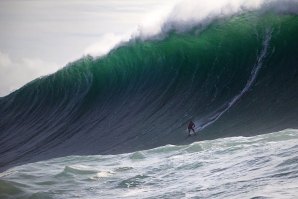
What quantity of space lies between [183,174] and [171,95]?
268 inches

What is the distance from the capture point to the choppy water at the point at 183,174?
588 centimetres

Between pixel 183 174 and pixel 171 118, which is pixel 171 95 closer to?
pixel 171 118

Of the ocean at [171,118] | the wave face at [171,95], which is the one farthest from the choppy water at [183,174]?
the wave face at [171,95]

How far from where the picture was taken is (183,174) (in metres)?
7.54

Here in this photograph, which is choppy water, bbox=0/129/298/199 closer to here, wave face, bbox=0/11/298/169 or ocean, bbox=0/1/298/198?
ocean, bbox=0/1/298/198

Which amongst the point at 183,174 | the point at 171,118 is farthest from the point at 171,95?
the point at 183,174

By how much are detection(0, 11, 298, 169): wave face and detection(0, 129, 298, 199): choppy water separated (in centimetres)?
139

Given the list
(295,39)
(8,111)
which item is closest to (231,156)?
(295,39)

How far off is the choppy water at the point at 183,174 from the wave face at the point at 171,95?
1.39 meters

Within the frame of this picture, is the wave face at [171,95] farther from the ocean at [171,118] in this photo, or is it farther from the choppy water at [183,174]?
the choppy water at [183,174]

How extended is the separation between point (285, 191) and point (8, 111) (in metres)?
18.2

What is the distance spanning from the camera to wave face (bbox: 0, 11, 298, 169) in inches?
451

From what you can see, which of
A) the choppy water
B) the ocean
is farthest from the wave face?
the choppy water

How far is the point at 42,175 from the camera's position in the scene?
905 cm
